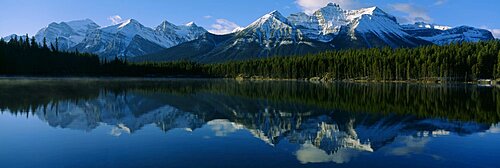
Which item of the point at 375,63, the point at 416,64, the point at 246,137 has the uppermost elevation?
the point at 375,63

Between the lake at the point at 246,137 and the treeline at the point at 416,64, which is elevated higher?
the treeline at the point at 416,64

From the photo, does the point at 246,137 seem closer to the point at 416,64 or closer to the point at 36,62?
the point at 416,64

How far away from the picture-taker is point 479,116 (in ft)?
121

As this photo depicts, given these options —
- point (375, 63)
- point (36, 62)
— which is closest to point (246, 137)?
point (375, 63)

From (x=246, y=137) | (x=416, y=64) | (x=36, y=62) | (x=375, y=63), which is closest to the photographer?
(x=246, y=137)

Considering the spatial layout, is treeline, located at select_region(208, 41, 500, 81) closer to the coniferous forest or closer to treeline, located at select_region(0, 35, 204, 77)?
the coniferous forest

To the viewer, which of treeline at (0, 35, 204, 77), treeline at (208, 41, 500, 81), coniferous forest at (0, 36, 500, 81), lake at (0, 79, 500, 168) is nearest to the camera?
lake at (0, 79, 500, 168)

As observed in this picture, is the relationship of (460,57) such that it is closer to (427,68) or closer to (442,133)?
(427,68)

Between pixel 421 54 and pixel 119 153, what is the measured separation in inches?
6053

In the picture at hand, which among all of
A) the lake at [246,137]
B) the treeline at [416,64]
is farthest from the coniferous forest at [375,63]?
the lake at [246,137]

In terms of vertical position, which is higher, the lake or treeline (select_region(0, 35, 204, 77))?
treeline (select_region(0, 35, 204, 77))

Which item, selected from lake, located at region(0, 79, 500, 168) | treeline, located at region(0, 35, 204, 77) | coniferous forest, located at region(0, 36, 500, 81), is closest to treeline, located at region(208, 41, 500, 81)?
coniferous forest, located at region(0, 36, 500, 81)

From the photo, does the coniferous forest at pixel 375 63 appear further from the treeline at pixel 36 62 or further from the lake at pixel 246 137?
the lake at pixel 246 137

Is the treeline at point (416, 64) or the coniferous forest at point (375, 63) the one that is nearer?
the treeline at point (416, 64)
